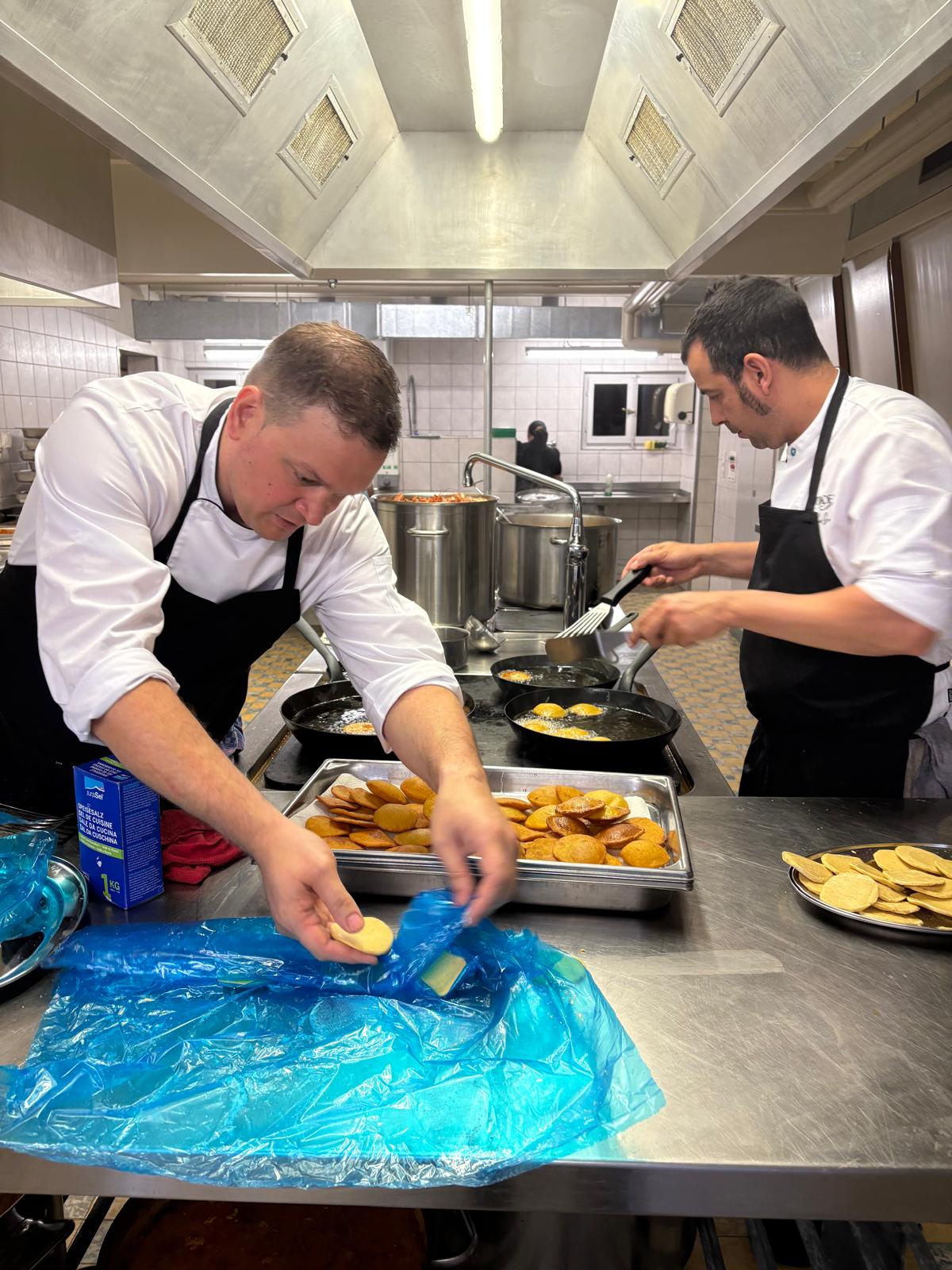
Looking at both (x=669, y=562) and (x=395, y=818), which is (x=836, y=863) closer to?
(x=395, y=818)

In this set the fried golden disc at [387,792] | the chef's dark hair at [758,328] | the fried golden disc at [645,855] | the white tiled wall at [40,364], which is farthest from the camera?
the white tiled wall at [40,364]

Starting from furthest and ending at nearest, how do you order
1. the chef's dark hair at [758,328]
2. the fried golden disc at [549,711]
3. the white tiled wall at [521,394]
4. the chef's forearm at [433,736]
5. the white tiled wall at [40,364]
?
the white tiled wall at [521,394] → the white tiled wall at [40,364] → the fried golden disc at [549,711] → the chef's dark hair at [758,328] → the chef's forearm at [433,736]

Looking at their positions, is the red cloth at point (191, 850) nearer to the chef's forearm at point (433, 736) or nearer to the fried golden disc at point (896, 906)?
the chef's forearm at point (433, 736)

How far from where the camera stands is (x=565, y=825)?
1346 millimetres

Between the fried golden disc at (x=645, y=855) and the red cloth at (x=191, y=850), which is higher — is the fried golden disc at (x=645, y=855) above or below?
above

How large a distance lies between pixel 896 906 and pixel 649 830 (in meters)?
0.34

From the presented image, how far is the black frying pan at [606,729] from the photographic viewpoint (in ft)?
5.73

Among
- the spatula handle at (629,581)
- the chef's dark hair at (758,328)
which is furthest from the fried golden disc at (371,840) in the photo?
the chef's dark hair at (758,328)

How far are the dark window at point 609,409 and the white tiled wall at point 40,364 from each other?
5.27 meters

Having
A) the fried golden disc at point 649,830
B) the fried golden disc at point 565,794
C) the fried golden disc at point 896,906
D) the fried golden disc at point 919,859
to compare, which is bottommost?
the fried golden disc at point 896,906

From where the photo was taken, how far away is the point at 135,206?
9.66ft

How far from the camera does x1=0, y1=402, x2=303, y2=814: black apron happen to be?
1483mm

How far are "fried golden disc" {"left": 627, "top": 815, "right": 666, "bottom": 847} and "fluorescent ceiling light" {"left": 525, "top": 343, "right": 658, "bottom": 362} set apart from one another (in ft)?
30.9

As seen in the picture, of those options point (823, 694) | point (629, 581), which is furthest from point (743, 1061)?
point (629, 581)
